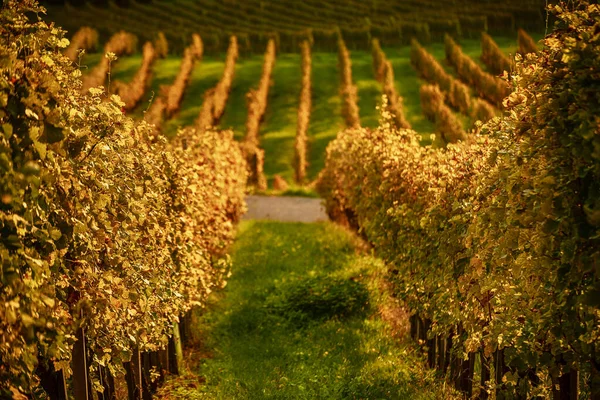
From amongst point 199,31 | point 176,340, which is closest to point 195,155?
point 176,340

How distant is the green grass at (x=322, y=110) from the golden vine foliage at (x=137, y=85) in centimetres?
1244

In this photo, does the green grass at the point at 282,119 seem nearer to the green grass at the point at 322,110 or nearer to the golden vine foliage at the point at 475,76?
the green grass at the point at 322,110

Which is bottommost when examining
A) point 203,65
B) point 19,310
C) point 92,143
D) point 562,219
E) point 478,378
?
point 478,378

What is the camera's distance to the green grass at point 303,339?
9273 mm

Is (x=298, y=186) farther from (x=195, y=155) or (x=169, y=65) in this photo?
(x=169, y=65)

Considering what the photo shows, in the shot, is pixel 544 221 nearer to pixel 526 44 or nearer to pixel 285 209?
pixel 285 209

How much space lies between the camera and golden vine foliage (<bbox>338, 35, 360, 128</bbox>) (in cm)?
4377

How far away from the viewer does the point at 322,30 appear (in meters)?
66.8

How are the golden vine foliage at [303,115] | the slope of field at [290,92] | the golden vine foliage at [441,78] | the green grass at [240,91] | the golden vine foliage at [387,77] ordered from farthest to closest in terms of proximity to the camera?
1. the green grass at [240,91]
2. the slope of field at [290,92]
3. the golden vine foliage at [387,77]
4. the golden vine foliage at [441,78]
5. the golden vine foliage at [303,115]

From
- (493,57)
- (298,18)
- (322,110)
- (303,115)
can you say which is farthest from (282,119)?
(298,18)

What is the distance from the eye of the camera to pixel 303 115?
4484 centimetres

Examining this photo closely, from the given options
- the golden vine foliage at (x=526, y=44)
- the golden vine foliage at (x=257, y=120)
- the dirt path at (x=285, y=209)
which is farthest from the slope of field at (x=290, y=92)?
the dirt path at (x=285, y=209)

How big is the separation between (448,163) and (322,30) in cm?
6032

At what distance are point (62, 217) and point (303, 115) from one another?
4006cm
